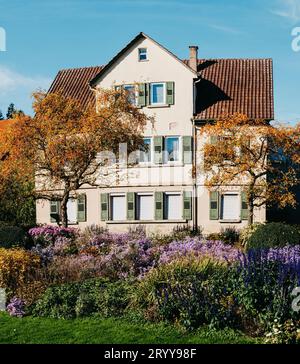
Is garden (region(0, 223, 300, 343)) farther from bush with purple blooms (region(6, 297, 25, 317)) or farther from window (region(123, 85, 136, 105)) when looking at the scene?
window (region(123, 85, 136, 105))

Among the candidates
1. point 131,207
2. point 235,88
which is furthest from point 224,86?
point 131,207

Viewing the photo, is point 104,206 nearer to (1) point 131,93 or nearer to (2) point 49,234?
(1) point 131,93

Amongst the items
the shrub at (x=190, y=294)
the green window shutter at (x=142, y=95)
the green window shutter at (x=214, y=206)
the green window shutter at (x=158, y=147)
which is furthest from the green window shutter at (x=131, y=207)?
the shrub at (x=190, y=294)

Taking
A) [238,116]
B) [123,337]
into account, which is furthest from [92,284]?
[238,116]

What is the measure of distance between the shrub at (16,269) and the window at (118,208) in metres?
16.8

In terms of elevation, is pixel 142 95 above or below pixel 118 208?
above

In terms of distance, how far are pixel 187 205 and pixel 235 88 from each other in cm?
693

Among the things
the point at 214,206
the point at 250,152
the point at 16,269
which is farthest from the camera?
the point at 214,206

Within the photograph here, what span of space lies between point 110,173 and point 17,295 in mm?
15772

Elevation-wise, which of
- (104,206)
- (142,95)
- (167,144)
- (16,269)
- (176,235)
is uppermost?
(142,95)

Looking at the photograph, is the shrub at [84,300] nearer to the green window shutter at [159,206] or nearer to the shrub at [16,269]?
the shrub at [16,269]

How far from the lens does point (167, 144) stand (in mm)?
33188

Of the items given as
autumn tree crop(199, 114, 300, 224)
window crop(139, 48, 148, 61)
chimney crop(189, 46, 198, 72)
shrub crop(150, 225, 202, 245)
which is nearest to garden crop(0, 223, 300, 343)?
shrub crop(150, 225, 202, 245)
